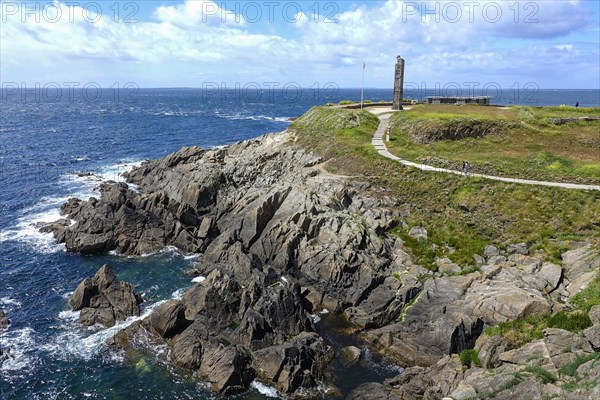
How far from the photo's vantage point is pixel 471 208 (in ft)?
146

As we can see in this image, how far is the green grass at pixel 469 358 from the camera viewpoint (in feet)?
93.2

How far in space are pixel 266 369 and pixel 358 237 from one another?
1616 centimetres

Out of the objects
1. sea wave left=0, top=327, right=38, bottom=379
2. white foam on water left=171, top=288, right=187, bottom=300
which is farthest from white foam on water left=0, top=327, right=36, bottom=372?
white foam on water left=171, top=288, right=187, bottom=300

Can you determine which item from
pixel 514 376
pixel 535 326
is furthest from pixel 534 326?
pixel 514 376

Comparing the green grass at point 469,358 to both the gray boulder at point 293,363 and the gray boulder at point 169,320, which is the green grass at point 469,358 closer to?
the gray boulder at point 293,363

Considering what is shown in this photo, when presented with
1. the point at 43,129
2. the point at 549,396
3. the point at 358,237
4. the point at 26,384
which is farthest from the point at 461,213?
the point at 43,129

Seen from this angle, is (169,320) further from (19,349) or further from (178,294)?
(19,349)

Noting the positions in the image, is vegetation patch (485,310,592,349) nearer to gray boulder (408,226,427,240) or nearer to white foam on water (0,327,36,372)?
gray boulder (408,226,427,240)

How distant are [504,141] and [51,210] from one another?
207 ft

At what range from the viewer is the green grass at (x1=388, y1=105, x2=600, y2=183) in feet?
165

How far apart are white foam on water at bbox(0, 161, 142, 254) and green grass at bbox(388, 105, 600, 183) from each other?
43.7 m

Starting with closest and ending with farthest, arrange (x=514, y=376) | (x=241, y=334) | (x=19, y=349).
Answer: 1. (x=514, y=376)
2. (x=241, y=334)
3. (x=19, y=349)

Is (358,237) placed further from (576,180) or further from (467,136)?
(467,136)

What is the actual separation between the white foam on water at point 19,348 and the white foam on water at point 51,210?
52.4ft
